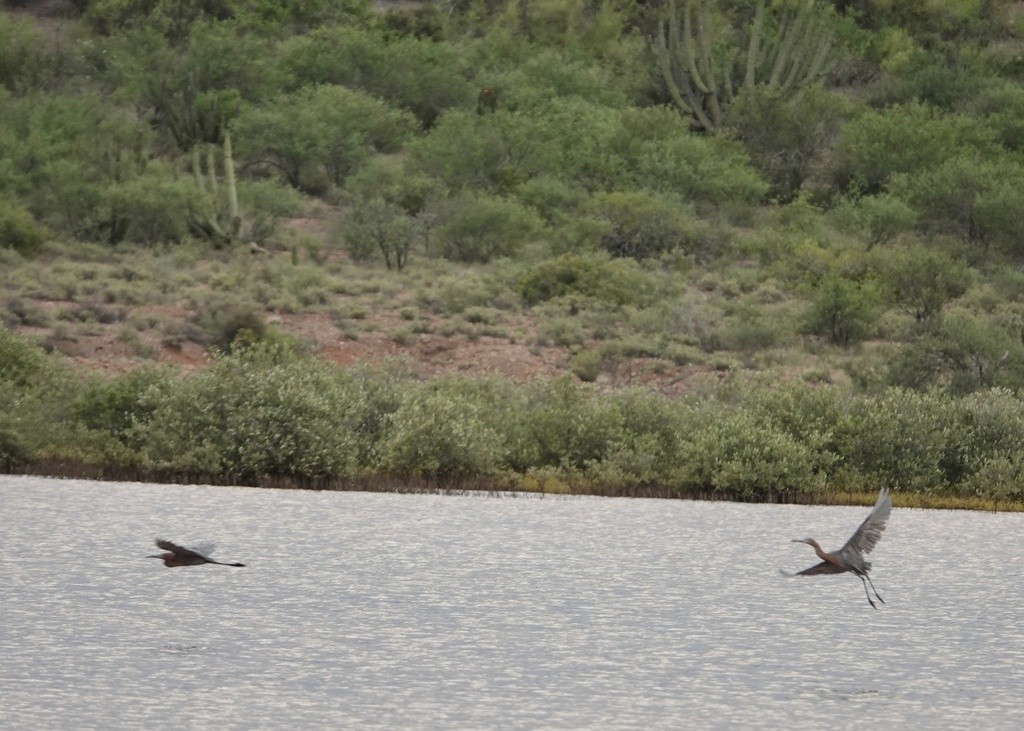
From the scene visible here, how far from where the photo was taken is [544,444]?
16109mm

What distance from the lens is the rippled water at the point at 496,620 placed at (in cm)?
671

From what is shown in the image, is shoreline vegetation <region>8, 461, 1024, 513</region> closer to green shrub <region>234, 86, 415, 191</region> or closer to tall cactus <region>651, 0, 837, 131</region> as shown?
green shrub <region>234, 86, 415, 191</region>

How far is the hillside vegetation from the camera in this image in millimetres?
15281

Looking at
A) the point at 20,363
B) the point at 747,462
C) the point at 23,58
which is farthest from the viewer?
the point at 23,58

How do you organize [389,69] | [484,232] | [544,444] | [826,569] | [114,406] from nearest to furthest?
1. [826,569]
2. [544,444]
3. [114,406]
4. [484,232]
5. [389,69]

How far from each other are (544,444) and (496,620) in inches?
297

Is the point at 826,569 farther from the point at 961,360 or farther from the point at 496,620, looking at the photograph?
the point at 961,360

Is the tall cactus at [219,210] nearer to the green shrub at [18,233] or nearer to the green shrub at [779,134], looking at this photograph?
the green shrub at [18,233]

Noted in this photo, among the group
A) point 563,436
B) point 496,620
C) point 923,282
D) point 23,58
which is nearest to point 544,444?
point 563,436

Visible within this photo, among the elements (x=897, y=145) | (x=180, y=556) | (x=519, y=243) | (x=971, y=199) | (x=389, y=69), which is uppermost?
(x=389, y=69)

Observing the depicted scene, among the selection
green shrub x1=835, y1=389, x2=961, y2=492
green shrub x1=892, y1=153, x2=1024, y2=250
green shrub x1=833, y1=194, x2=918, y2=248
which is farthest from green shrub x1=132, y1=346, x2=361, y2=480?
green shrub x1=892, y1=153, x2=1024, y2=250

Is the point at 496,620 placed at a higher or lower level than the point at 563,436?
higher

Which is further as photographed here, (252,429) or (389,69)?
(389,69)

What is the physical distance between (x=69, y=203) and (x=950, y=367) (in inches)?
780
